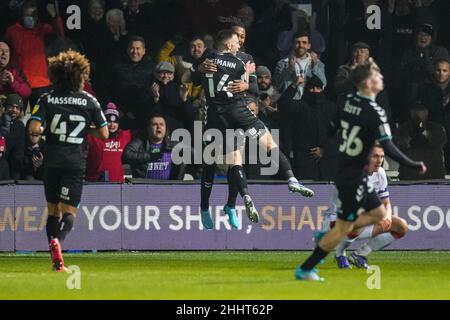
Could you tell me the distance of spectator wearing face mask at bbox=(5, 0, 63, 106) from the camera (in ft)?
68.6

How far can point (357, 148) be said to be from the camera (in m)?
12.7

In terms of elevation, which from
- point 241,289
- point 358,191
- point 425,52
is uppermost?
point 425,52

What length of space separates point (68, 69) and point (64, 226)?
6.00ft

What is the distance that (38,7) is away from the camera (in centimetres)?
2123

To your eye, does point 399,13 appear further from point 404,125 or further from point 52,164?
point 52,164

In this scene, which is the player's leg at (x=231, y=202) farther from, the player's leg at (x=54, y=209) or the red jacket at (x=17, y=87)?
the red jacket at (x=17, y=87)

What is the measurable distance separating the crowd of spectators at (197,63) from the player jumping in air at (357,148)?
6843 millimetres

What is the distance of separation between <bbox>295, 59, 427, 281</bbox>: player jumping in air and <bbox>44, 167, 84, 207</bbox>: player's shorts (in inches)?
126

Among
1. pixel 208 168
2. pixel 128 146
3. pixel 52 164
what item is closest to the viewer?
pixel 52 164

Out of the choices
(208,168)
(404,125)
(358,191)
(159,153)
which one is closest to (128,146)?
(159,153)

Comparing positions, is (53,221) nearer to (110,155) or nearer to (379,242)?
(379,242)

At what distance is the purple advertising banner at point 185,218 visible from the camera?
19.5 metres

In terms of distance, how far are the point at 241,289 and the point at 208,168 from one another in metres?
6.38

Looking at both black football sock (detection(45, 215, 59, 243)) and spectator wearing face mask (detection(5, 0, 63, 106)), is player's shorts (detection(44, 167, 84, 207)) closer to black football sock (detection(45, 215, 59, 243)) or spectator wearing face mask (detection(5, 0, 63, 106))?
black football sock (detection(45, 215, 59, 243))
